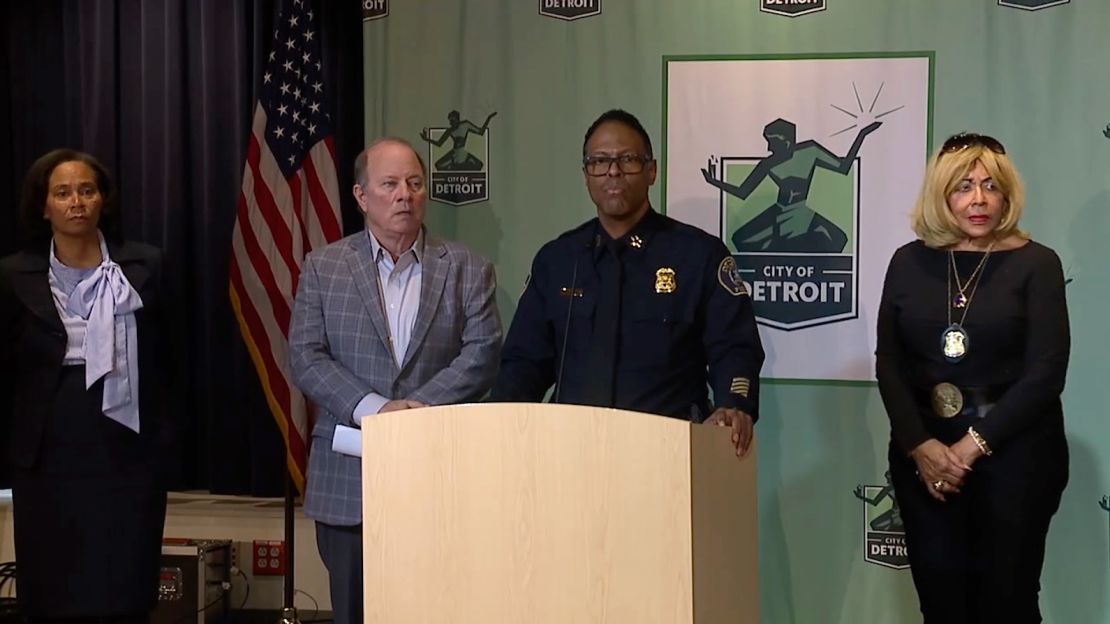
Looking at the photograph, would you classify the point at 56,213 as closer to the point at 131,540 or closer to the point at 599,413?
the point at 131,540

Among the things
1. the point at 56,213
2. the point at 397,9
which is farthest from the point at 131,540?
the point at 397,9

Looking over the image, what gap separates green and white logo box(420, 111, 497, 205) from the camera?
3.85 metres

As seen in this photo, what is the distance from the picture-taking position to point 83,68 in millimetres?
4324

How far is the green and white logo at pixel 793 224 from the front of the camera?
3.68m

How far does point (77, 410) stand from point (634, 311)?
154 centimetres

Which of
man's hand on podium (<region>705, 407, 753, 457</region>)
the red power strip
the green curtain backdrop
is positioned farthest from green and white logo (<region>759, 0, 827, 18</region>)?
the red power strip

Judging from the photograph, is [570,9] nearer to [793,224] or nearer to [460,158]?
[460,158]

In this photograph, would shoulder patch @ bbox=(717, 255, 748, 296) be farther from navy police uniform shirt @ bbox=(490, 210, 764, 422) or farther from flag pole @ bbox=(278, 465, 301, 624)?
flag pole @ bbox=(278, 465, 301, 624)

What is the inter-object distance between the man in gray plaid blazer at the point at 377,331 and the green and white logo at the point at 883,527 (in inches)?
57.5

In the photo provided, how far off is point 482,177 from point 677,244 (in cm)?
120

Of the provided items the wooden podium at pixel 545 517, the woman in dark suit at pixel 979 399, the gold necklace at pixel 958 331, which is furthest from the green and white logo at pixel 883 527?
the wooden podium at pixel 545 517

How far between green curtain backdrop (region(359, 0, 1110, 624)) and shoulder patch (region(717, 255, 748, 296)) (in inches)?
40.1

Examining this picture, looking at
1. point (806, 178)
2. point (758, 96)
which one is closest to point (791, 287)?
point (806, 178)

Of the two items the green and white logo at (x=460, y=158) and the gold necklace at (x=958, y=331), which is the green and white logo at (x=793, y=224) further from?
the gold necklace at (x=958, y=331)
